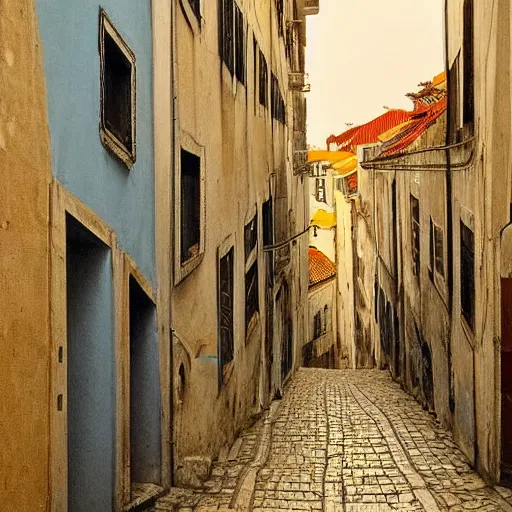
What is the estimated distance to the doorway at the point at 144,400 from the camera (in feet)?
22.4

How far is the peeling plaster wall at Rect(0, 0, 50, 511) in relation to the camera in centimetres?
366

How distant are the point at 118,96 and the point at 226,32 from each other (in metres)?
4.40

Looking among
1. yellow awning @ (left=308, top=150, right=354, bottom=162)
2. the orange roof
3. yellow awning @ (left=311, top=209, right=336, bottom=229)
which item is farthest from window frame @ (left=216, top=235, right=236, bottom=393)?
yellow awning @ (left=308, top=150, right=354, bottom=162)

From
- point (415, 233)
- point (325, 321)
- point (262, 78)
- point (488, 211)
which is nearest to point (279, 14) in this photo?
point (262, 78)

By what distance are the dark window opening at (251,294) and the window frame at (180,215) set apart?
146 inches

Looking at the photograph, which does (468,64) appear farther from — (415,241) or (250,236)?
(415,241)

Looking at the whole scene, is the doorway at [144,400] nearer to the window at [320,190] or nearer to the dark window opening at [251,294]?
the dark window opening at [251,294]

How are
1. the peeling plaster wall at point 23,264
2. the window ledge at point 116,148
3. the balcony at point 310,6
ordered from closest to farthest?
the peeling plaster wall at point 23,264 < the window ledge at point 116,148 < the balcony at point 310,6

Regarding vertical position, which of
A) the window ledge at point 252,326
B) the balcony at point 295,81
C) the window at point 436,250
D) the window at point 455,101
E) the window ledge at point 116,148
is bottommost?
the window ledge at point 252,326

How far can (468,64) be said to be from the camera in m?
9.73

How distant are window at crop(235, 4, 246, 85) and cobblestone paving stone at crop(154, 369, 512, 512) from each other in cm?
493

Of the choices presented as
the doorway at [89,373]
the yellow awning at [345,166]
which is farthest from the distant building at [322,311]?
the doorway at [89,373]

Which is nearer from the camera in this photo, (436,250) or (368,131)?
(436,250)

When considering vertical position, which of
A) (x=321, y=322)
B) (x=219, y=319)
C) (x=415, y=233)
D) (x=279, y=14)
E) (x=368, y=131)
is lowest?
(x=321, y=322)
